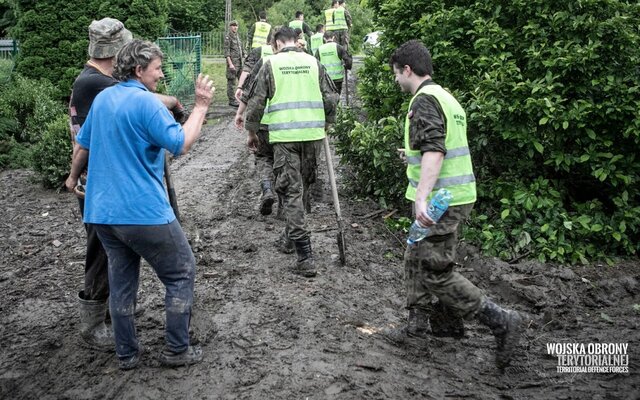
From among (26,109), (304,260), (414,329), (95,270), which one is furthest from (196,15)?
(414,329)

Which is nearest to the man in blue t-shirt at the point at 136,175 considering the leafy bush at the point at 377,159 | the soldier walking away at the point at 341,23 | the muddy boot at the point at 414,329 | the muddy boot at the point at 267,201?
the muddy boot at the point at 414,329

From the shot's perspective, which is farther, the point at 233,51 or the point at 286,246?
the point at 233,51

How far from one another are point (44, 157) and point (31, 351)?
5.41 meters

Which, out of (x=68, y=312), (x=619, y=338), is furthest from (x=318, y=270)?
(x=619, y=338)

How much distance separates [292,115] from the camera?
21.1 ft

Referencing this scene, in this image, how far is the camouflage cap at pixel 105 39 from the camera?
4.82 metres

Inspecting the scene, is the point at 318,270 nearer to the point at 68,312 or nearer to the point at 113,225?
the point at 68,312

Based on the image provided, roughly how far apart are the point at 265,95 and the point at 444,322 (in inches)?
107

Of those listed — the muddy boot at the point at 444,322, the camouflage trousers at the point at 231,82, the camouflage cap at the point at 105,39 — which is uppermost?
the camouflage cap at the point at 105,39

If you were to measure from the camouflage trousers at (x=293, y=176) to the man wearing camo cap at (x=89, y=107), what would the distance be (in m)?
1.62

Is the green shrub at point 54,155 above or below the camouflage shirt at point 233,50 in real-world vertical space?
below

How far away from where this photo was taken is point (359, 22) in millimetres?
35469

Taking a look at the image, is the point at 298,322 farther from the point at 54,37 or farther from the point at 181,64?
the point at 181,64

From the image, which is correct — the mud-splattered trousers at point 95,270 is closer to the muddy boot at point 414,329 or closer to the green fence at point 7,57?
the muddy boot at point 414,329
